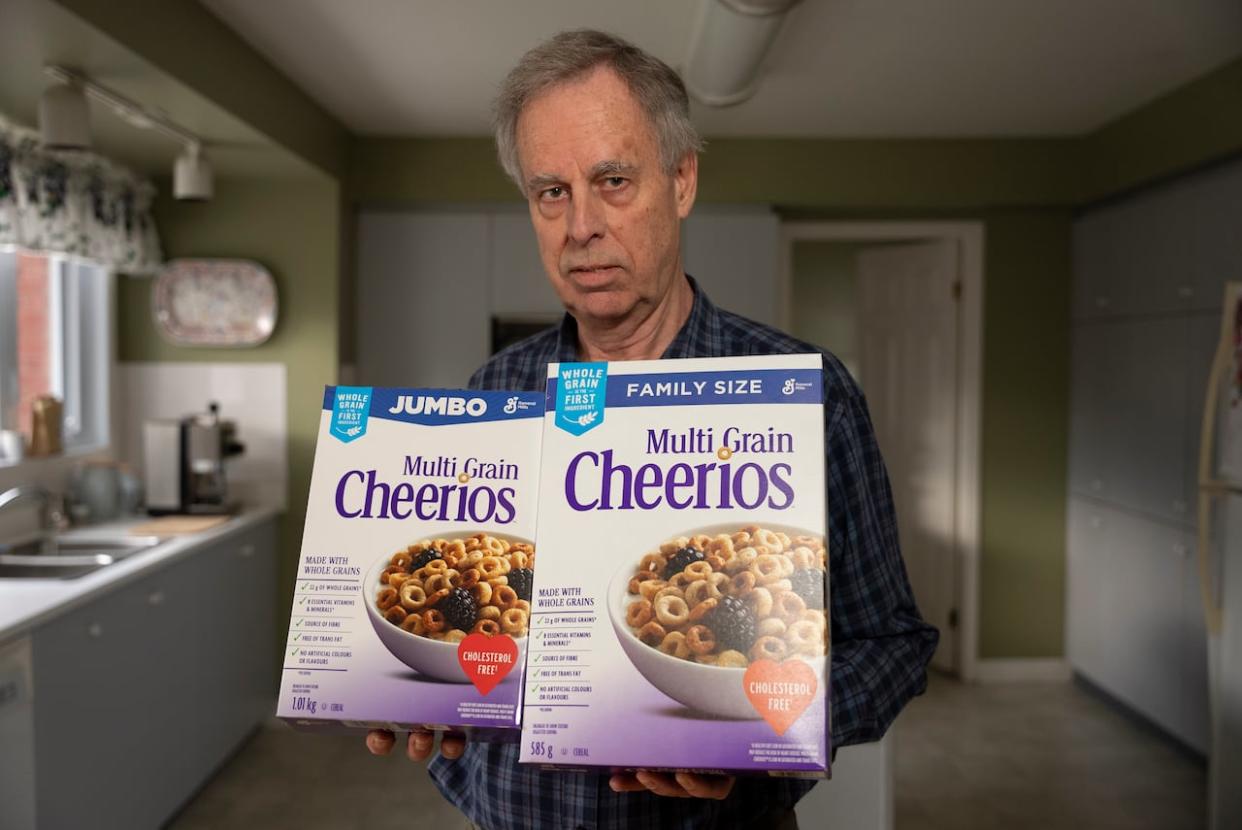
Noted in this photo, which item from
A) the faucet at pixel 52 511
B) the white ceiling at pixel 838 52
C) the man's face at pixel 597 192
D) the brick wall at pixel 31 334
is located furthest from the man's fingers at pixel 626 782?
the brick wall at pixel 31 334

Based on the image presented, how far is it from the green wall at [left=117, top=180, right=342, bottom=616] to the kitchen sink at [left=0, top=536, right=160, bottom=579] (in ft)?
3.39

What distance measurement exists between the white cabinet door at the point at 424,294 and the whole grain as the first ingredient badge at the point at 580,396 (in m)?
3.70

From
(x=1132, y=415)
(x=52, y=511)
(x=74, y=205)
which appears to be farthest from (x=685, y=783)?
(x=1132, y=415)

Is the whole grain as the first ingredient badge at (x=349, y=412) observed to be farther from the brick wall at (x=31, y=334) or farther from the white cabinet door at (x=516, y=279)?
the white cabinet door at (x=516, y=279)

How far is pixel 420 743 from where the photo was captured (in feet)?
2.87

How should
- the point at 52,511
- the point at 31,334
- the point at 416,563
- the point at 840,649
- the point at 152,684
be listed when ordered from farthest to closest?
the point at 31,334
the point at 52,511
the point at 152,684
the point at 840,649
the point at 416,563

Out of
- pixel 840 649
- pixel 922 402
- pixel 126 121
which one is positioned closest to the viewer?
pixel 840 649

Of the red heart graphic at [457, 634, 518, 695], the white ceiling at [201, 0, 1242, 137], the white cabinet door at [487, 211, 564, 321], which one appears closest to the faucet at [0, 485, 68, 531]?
the white ceiling at [201, 0, 1242, 137]

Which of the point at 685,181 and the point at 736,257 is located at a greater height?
the point at 736,257

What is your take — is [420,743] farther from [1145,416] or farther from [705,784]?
[1145,416]

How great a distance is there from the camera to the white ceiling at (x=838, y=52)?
9.37ft

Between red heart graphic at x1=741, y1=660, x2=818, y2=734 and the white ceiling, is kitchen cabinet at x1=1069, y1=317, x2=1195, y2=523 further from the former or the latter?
red heart graphic at x1=741, y1=660, x2=818, y2=734

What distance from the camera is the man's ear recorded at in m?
1.12

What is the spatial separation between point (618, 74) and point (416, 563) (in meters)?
0.54
